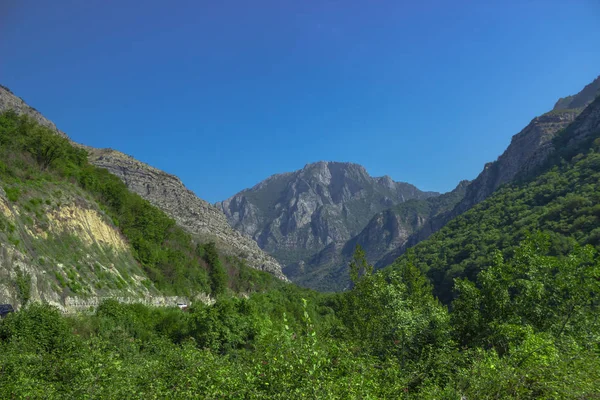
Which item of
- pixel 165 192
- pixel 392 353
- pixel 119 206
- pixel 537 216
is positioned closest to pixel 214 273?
pixel 119 206

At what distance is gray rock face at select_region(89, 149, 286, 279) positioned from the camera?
140m

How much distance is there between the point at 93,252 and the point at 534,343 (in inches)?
2051

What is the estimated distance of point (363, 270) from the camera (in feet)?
105

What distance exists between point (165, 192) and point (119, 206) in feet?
248

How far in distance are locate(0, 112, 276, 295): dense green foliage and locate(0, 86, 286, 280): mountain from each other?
119 feet

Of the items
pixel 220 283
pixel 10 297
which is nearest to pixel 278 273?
pixel 220 283

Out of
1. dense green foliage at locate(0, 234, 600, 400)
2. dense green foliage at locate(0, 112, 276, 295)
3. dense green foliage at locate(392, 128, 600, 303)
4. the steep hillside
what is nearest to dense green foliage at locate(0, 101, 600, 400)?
dense green foliage at locate(0, 234, 600, 400)

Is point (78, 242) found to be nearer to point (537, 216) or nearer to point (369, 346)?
point (369, 346)

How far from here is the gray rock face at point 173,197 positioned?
460ft

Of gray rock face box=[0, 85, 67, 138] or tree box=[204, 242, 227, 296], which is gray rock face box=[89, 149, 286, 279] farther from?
tree box=[204, 242, 227, 296]

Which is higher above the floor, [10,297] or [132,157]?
[132,157]

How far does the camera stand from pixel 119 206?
257 feet

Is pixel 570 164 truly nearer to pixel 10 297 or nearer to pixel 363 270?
pixel 363 270

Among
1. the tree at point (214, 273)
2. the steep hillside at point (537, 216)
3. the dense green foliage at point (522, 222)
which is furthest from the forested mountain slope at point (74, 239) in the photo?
the steep hillside at point (537, 216)
